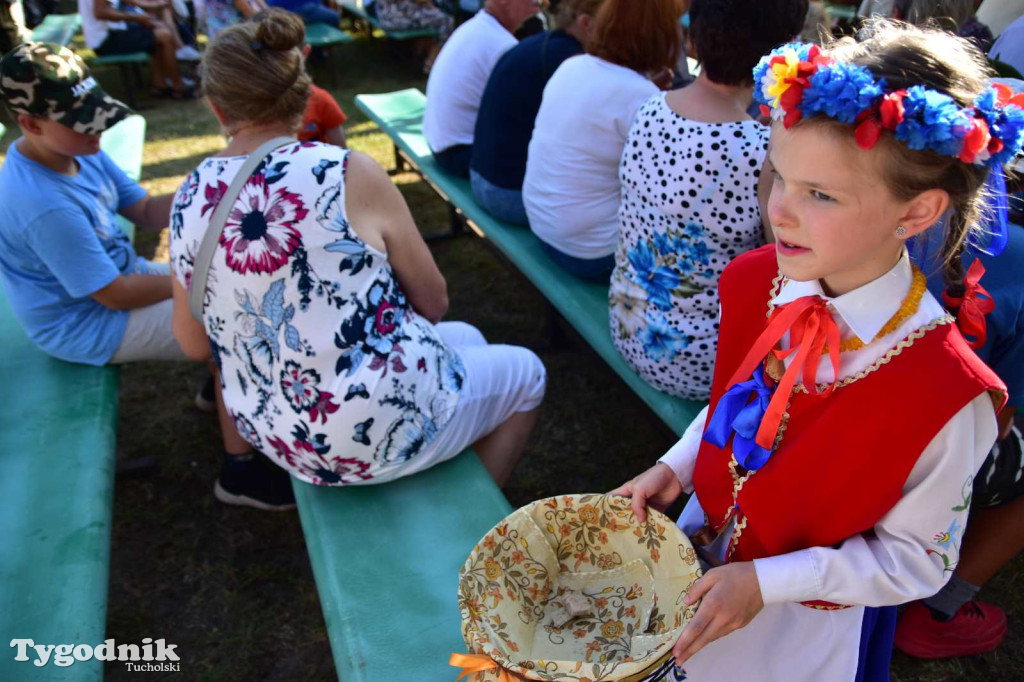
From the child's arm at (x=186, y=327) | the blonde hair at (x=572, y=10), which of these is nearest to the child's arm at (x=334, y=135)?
the blonde hair at (x=572, y=10)

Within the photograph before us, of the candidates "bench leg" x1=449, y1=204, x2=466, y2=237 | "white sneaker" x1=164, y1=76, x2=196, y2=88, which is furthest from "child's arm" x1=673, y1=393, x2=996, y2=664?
"white sneaker" x1=164, y1=76, x2=196, y2=88

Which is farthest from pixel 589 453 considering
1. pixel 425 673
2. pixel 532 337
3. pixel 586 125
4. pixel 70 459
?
pixel 70 459

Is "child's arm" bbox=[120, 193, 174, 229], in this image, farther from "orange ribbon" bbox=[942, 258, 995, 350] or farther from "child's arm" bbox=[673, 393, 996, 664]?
"orange ribbon" bbox=[942, 258, 995, 350]

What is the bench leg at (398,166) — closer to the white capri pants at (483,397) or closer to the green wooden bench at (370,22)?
the green wooden bench at (370,22)

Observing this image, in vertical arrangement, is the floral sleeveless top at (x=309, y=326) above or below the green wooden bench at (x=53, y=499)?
above

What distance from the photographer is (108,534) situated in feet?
6.67

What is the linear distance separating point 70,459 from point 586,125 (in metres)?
1.89

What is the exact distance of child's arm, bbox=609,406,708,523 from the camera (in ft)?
4.74

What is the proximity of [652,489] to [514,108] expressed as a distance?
229cm

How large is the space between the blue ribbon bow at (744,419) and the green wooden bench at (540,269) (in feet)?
2.76

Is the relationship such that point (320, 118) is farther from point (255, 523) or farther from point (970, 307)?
point (970, 307)

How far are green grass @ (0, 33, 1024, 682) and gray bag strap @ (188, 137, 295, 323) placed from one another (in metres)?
1.01

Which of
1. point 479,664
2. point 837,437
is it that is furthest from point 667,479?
point 479,664

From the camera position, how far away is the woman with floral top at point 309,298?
1.81 metres
